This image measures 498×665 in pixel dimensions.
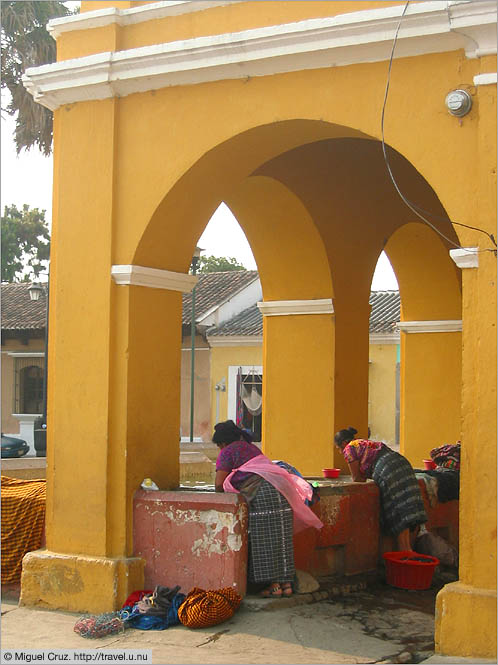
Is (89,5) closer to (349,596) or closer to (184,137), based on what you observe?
(184,137)

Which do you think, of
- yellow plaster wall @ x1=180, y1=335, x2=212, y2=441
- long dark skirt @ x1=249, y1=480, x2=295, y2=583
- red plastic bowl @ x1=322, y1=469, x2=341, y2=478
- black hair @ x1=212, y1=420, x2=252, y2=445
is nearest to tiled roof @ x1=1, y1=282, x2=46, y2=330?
yellow plaster wall @ x1=180, y1=335, x2=212, y2=441

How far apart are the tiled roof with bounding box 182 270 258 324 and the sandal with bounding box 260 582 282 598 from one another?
19.1 metres

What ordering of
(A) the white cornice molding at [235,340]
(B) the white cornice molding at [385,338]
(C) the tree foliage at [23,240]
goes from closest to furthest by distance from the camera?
(B) the white cornice molding at [385,338] < (A) the white cornice molding at [235,340] < (C) the tree foliage at [23,240]

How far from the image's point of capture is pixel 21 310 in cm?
2833

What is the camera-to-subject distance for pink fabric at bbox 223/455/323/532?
23.2 ft

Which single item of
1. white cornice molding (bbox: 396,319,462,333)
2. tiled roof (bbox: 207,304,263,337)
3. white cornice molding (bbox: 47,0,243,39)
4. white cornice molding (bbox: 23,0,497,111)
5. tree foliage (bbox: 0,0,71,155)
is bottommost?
white cornice molding (bbox: 396,319,462,333)

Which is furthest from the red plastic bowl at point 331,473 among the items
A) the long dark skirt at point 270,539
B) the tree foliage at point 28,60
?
the tree foliage at point 28,60

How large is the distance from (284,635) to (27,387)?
22493mm

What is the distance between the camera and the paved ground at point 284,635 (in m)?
5.95

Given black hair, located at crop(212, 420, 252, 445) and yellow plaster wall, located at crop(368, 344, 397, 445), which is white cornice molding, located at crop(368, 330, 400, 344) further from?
black hair, located at crop(212, 420, 252, 445)

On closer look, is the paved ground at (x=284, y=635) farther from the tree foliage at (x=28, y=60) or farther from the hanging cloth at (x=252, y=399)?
the hanging cloth at (x=252, y=399)

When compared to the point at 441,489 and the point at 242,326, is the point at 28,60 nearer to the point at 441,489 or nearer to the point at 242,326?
the point at 242,326

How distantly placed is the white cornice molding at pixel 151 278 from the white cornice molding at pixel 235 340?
17.5 meters

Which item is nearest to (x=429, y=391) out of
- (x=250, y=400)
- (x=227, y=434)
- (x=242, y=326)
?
(x=227, y=434)
